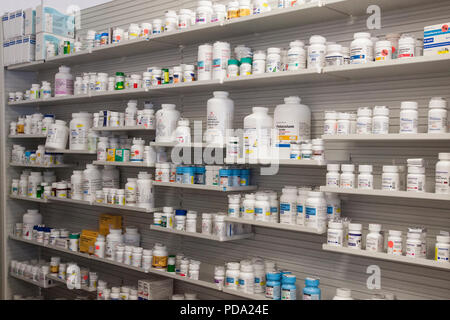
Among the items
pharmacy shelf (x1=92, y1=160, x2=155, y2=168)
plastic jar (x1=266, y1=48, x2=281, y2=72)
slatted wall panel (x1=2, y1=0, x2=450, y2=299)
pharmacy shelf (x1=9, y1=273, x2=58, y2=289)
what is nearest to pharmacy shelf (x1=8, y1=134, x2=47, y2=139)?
pharmacy shelf (x1=92, y1=160, x2=155, y2=168)

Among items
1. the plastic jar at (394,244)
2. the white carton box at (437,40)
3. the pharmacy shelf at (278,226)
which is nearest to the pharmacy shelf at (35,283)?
the pharmacy shelf at (278,226)

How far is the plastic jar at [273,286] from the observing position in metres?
2.96

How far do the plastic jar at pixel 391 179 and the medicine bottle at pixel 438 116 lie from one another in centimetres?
28

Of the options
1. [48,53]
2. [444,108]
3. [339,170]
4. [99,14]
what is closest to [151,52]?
[99,14]

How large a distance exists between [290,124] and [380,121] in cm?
61

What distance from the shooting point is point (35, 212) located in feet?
17.0

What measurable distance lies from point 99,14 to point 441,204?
142 inches

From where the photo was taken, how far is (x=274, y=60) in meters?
2.97

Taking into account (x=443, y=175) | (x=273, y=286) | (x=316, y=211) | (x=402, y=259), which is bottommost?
(x=273, y=286)

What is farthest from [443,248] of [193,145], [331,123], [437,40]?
[193,145]

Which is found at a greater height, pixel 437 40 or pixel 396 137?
pixel 437 40

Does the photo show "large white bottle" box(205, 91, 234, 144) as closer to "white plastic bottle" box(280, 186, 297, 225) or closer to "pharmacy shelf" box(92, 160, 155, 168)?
"white plastic bottle" box(280, 186, 297, 225)

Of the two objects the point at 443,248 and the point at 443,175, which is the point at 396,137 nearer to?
the point at 443,175
